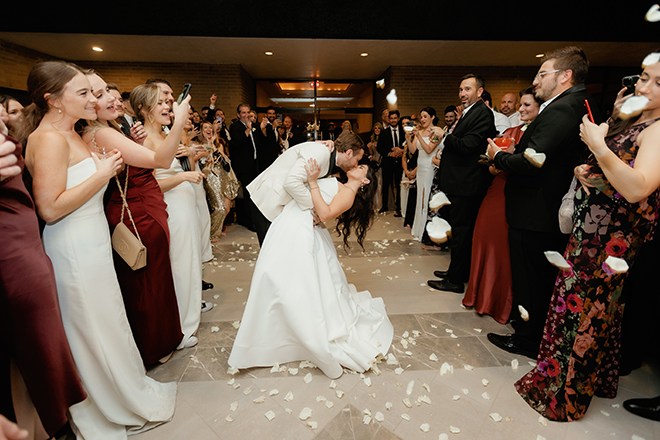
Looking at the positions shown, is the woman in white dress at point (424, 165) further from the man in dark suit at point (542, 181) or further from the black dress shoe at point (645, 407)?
the black dress shoe at point (645, 407)

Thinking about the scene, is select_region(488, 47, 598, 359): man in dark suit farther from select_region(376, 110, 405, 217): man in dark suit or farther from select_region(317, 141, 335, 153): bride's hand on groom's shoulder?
select_region(376, 110, 405, 217): man in dark suit

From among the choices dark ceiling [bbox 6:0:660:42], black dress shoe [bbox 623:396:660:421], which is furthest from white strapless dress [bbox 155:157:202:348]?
dark ceiling [bbox 6:0:660:42]

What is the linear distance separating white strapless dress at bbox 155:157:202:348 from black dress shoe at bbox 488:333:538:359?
223 cm

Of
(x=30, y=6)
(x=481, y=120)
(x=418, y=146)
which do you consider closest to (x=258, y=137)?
(x=418, y=146)

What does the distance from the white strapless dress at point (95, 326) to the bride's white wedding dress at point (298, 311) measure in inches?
23.5

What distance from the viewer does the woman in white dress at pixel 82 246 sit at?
138 centimetres

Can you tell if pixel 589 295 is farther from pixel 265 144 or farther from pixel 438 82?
pixel 438 82

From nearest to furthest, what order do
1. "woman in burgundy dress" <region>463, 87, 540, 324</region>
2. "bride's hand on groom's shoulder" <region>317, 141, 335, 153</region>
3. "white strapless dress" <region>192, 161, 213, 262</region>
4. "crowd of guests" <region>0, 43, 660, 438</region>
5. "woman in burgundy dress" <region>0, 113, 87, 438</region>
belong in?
1. "woman in burgundy dress" <region>0, 113, 87, 438</region>
2. "crowd of guests" <region>0, 43, 660, 438</region>
3. "bride's hand on groom's shoulder" <region>317, 141, 335, 153</region>
4. "woman in burgundy dress" <region>463, 87, 540, 324</region>
5. "white strapless dress" <region>192, 161, 213, 262</region>

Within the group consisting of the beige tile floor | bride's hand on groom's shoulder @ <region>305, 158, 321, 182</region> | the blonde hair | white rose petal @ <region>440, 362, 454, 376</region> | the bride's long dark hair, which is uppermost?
the blonde hair

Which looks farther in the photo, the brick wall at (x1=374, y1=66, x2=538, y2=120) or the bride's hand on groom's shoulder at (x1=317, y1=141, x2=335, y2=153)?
the brick wall at (x1=374, y1=66, x2=538, y2=120)

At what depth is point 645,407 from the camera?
173 cm

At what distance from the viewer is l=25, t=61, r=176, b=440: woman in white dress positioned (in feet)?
4.52

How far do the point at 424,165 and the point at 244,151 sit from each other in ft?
9.78

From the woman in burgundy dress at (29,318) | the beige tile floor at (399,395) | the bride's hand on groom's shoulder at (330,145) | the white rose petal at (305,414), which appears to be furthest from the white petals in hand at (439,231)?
the woman in burgundy dress at (29,318)
